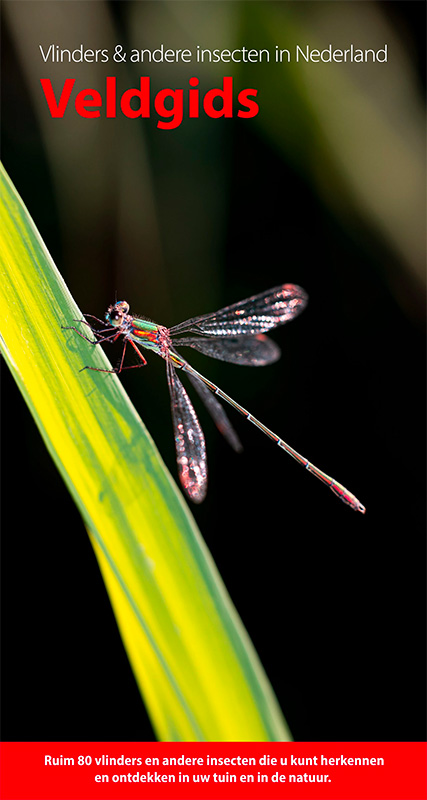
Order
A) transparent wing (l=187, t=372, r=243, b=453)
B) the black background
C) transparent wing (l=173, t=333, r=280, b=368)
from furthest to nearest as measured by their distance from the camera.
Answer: the black background < transparent wing (l=173, t=333, r=280, b=368) < transparent wing (l=187, t=372, r=243, b=453)

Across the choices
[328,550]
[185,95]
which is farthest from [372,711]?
[185,95]

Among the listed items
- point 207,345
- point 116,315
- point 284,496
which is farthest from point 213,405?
point 284,496

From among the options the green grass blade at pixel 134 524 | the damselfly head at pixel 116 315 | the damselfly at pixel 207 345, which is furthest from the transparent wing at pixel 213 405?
the green grass blade at pixel 134 524

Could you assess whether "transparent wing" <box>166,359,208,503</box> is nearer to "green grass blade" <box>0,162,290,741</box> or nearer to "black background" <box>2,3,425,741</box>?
"green grass blade" <box>0,162,290,741</box>

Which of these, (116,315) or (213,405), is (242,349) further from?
(116,315)

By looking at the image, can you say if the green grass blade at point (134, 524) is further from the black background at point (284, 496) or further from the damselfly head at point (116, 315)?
the black background at point (284, 496)

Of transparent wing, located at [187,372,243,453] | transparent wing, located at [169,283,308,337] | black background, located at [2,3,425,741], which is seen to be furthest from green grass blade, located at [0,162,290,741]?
black background, located at [2,3,425,741]
